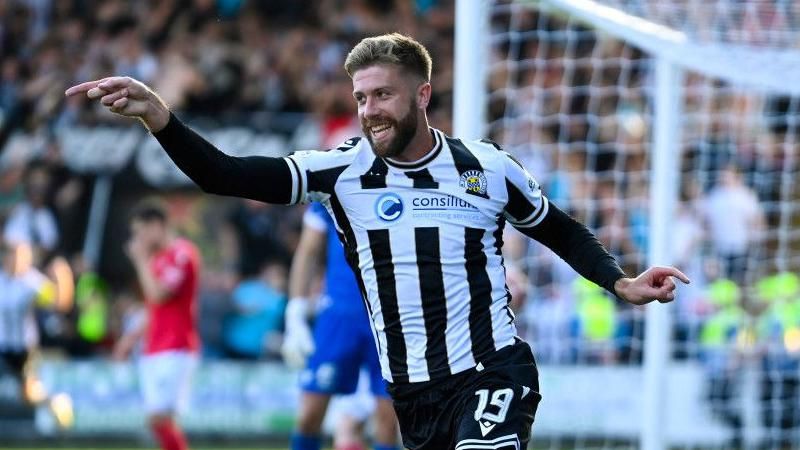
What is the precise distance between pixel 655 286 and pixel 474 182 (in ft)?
2.44

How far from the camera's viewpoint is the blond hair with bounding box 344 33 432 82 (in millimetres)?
5199

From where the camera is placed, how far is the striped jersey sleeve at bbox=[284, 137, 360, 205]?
5207 mm

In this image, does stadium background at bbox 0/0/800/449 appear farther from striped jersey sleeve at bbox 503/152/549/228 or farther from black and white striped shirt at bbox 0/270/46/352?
striped jersey sleeve at bbox 503/152/549/228

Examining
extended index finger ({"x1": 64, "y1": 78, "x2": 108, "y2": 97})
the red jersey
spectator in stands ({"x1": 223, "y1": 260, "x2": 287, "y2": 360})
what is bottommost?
spectator in stands ({"x1": 223, "y1": 260, "x2": 287, "y2": 360})

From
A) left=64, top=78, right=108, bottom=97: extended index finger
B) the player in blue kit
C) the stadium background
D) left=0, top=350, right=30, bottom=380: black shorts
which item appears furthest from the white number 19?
left=0, top=350, right=30, bottom=380: black shorts

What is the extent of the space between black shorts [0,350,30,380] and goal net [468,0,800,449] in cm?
516

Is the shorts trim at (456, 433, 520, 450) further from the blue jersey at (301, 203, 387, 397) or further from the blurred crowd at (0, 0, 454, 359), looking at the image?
the blurred crowd at (0, 0, 454, 359)

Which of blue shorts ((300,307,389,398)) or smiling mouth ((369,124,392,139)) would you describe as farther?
blue shorts ((300,307,389,398))

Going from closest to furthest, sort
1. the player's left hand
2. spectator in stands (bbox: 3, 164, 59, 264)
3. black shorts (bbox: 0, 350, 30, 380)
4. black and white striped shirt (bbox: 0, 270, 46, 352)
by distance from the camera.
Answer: the player's left hand, black shorts (bbox: 0, 350, 30, 380), black and white striped shirt (bbox: 0, 270, 46, 352), spectator in stands (bbox: 3, 164, 59, 264)

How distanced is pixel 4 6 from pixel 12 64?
1066 millimetres

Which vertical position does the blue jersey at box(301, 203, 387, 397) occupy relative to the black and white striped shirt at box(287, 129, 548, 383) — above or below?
below

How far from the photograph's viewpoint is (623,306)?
45.6 ft

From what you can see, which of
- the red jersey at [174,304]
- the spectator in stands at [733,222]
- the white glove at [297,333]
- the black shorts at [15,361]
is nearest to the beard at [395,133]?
the white glove at [297,333]

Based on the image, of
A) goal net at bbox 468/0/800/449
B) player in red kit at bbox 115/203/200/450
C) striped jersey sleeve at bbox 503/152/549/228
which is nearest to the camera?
striped jersey sleeve at bbox 503/152/549/228
